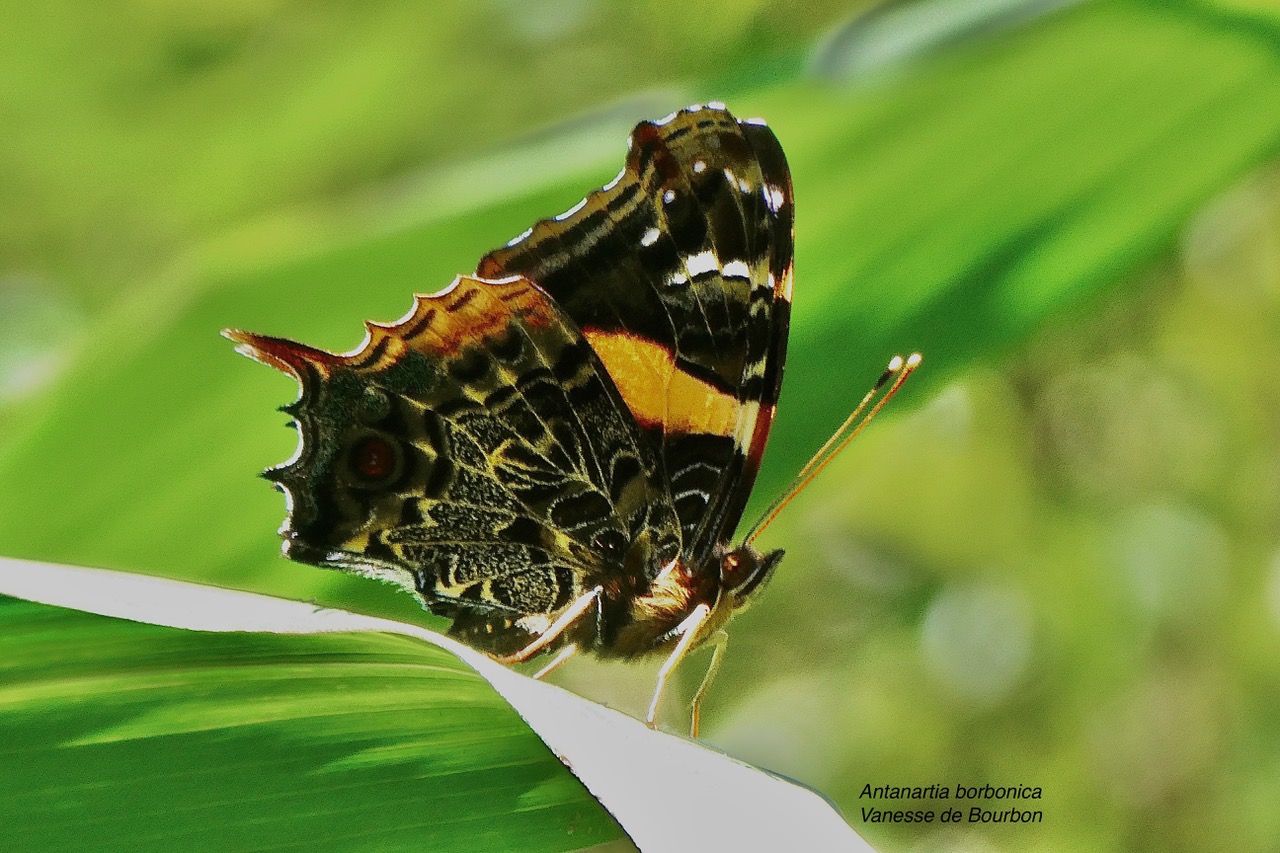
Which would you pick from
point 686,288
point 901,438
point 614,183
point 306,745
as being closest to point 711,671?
point 686,288

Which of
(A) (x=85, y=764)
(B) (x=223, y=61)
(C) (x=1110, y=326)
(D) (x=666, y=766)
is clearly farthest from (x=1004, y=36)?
(B) (x=223, y=61)

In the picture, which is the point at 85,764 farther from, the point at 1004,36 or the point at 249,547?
the point at 1004,36

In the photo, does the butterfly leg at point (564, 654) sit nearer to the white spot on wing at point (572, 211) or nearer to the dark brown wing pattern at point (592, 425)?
the dark brown wing pattern at point (592, 425)

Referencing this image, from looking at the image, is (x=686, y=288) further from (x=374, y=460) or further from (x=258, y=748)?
(x=258, y=748)

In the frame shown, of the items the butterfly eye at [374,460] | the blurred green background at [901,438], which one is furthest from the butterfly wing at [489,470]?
the blurred green background at [901,438]

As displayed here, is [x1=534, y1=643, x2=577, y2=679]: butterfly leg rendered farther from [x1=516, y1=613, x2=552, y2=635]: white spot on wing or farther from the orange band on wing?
the orange band on wing
